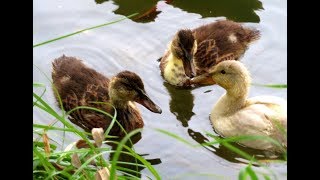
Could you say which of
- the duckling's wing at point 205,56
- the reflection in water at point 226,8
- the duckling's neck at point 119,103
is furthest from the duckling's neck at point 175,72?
the reflection in water at point 226,8

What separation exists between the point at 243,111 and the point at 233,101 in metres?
0.14

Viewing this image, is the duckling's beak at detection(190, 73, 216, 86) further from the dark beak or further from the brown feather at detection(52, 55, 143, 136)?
the brown feather at detection(52, 55, 143, 136)

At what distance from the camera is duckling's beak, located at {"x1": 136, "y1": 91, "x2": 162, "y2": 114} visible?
4.07 meters

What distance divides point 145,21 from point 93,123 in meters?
1.57

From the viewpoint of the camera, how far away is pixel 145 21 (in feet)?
17.9

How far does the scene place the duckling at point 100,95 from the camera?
4117 mm

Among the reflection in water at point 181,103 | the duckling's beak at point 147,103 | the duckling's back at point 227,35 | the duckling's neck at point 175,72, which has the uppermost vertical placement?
the duckling's back at point 227,35

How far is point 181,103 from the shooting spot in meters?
4.61

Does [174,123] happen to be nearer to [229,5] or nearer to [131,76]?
[131,76]

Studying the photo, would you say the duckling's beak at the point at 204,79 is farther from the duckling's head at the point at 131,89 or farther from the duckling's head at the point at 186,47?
the duckling's head at the point at 131,89

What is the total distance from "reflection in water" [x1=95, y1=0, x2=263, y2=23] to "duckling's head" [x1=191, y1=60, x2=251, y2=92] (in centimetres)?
140

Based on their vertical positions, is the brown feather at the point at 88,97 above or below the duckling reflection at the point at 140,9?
below

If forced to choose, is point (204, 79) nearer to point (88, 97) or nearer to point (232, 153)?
point (232, 153)
